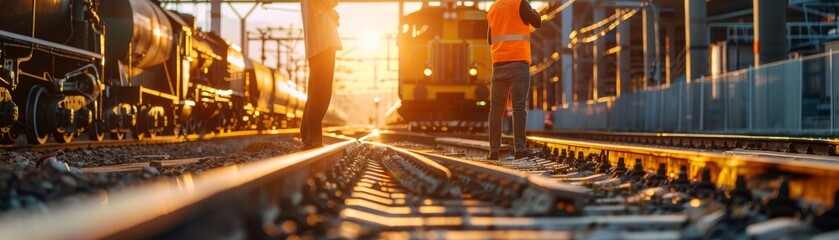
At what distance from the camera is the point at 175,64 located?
1819cm

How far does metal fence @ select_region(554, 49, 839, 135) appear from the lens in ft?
64.5

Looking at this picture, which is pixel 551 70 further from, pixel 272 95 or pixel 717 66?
pixel 272 95

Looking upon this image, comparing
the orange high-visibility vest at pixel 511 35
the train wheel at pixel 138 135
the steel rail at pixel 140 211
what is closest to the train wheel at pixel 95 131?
the train wheel at pixel 138 135

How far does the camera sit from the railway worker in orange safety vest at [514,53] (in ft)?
30.5

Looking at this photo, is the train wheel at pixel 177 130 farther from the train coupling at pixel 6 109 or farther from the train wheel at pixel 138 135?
the train coupling at pixel 6 109

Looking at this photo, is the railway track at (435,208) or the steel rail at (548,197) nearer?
the railway track at (435,208)

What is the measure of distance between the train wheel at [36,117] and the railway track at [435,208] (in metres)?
7.11

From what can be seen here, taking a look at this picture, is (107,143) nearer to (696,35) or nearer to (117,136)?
(117,136)

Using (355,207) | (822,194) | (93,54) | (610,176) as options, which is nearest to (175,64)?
(93,54)

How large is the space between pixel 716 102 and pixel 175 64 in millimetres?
15120

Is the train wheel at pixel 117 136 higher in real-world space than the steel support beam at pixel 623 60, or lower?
lower

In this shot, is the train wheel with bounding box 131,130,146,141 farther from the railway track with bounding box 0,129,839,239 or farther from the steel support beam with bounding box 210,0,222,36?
the steel support beam with bounding box 210,0,222,36

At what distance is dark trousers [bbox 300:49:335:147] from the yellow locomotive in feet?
43.0

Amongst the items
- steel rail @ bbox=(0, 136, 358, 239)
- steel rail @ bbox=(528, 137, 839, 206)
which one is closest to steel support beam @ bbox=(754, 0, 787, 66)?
steel rail @ bbox=(528, 137, 839, 206)
